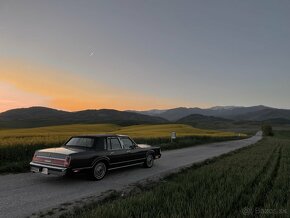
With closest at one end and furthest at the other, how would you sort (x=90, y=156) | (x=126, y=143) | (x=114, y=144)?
(x=90, y=156)
(x=114, y=144)
(x=126, y=143)

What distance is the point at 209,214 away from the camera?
18.4 ft

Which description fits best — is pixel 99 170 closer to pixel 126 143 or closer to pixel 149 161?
pixel 126 143

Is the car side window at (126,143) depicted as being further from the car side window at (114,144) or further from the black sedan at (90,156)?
the car side window at (114,144)

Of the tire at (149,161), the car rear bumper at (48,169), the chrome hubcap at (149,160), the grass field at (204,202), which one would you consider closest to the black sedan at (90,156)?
the car rear bumper at (48,169)

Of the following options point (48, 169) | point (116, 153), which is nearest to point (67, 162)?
point (48, 169)

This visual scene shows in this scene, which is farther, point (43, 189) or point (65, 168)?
point (65, 168)

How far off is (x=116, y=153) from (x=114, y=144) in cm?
37

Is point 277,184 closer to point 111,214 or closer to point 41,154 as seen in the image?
point 111,214

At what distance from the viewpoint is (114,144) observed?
37.3 ft

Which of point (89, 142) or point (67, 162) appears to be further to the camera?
point (89, 142)

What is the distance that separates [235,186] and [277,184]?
148cm

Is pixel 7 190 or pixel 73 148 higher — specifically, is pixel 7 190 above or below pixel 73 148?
below

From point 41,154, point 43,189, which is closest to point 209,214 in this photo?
point 43,189

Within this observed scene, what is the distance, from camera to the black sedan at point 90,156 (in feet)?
31.0
